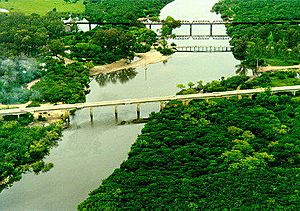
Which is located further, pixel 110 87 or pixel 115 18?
pixel 115 18

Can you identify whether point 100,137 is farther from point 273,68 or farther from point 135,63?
point 273,68

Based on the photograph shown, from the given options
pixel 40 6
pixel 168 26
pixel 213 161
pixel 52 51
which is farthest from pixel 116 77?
pixel 40 6

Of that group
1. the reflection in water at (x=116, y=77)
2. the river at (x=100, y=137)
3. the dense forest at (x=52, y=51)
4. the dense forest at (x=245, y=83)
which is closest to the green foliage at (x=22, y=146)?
the river at (x=100, y=137)

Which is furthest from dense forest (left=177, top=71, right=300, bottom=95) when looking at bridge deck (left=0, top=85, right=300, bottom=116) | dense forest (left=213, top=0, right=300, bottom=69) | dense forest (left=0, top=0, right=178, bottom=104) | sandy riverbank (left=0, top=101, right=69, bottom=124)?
sandy riverbank (left=0, top=101, right=69, bottom=124)

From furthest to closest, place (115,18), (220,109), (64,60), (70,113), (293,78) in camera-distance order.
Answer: (115,18), (64,60), (293,78), (70,113), (220,109)

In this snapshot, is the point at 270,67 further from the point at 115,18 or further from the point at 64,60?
the point at 115,18

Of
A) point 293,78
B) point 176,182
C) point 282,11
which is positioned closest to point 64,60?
point 293,78
